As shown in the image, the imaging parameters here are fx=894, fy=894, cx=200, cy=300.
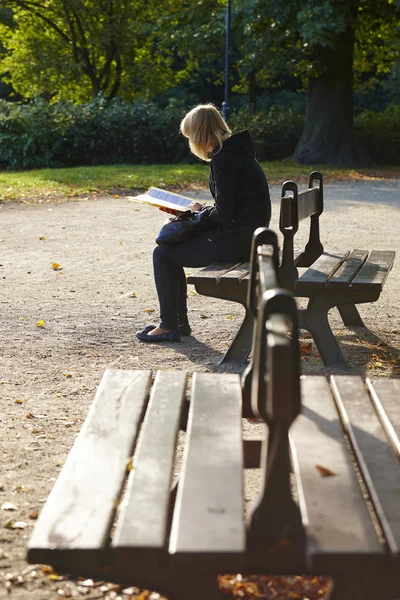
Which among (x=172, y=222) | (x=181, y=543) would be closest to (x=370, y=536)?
(x=181, y=543)

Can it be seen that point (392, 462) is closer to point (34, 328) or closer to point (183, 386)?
point (183, 386)

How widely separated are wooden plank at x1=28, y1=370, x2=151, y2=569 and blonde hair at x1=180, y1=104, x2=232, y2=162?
2695 mm

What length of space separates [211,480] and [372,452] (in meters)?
0.56

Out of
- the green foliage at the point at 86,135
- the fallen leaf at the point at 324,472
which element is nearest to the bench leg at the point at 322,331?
the fallen leaf at the point at 324,472

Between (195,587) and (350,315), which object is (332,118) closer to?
(350,315)

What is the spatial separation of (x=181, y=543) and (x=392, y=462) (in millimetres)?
806

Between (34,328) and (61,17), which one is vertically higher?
(61,17)

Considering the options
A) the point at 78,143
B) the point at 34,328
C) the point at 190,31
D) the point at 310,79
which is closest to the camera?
the point at 34,328

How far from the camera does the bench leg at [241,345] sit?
547 centimetres

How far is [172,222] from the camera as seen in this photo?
5949 mm

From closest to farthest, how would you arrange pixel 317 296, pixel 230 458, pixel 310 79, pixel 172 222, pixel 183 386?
pixel 230 458, pixel 183 386, pixel 317 296, pixel 172 222, pixel 310 79

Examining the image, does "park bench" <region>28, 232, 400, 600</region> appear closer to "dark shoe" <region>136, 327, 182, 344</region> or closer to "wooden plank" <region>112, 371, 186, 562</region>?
"wooden plank" <region>112, 371, 186, 562</region>

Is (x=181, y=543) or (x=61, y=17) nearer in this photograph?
(x=181, y=543)

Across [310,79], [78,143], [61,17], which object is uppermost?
[61,17]
